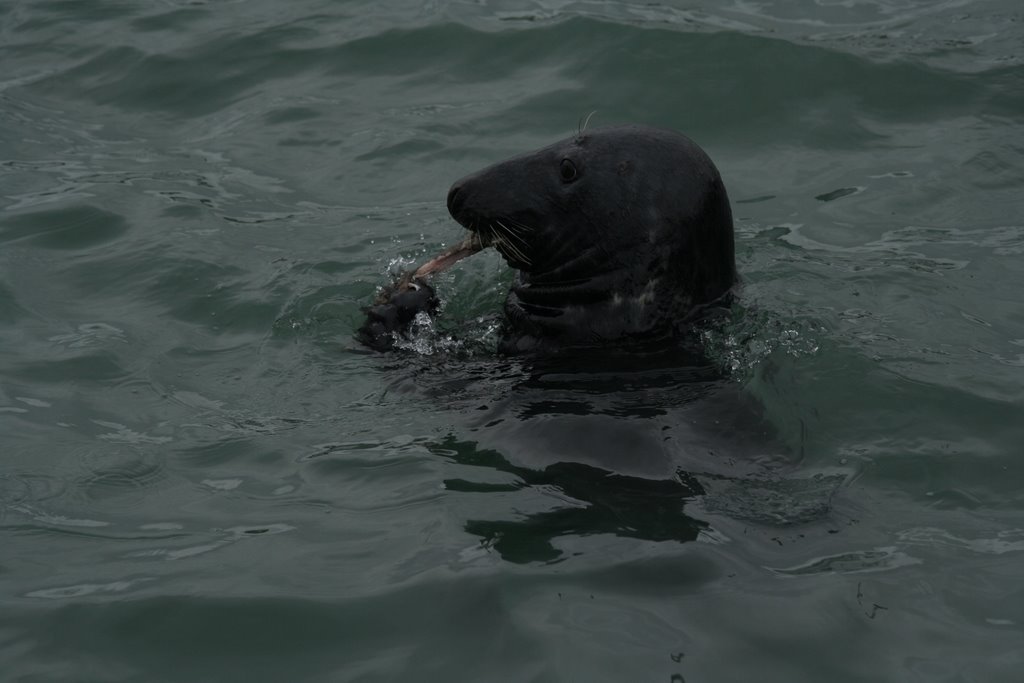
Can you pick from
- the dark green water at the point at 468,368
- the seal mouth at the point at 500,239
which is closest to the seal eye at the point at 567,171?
the seal mouth at the point at 500,239

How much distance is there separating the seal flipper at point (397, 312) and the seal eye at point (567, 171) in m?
0.99

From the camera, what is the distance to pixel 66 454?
251 inches

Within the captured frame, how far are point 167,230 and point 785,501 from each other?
5.27 meters

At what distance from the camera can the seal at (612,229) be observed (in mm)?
6402

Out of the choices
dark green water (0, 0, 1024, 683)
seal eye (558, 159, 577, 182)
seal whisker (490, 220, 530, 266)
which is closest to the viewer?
dark green water (0, 0, 1024, 683)

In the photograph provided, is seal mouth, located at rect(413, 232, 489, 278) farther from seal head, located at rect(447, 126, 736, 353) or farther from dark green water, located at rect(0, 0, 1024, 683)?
dark green water, located at rect(0, 0, 1024, 683)

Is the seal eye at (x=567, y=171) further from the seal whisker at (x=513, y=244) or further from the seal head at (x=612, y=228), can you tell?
the seal whisker at (x=513, y=244)

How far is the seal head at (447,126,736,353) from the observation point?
21.0 ft

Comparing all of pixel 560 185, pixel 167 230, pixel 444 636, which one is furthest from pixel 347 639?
pixel 167 230

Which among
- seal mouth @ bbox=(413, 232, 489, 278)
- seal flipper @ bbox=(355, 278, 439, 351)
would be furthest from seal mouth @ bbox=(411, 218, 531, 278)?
seal flipper @ bbox=(355, 278, 439, 351)

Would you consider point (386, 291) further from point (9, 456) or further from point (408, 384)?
point (9, 456)

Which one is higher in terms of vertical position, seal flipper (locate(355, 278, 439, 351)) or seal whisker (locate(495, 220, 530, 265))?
seal whisker (locate(495, 220, 530, 265))

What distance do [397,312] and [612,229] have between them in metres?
1.24

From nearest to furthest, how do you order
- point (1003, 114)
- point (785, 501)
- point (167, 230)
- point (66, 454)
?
point (785, 501) < point (66, 454) < point (167, 230) < point (1003, 114)
